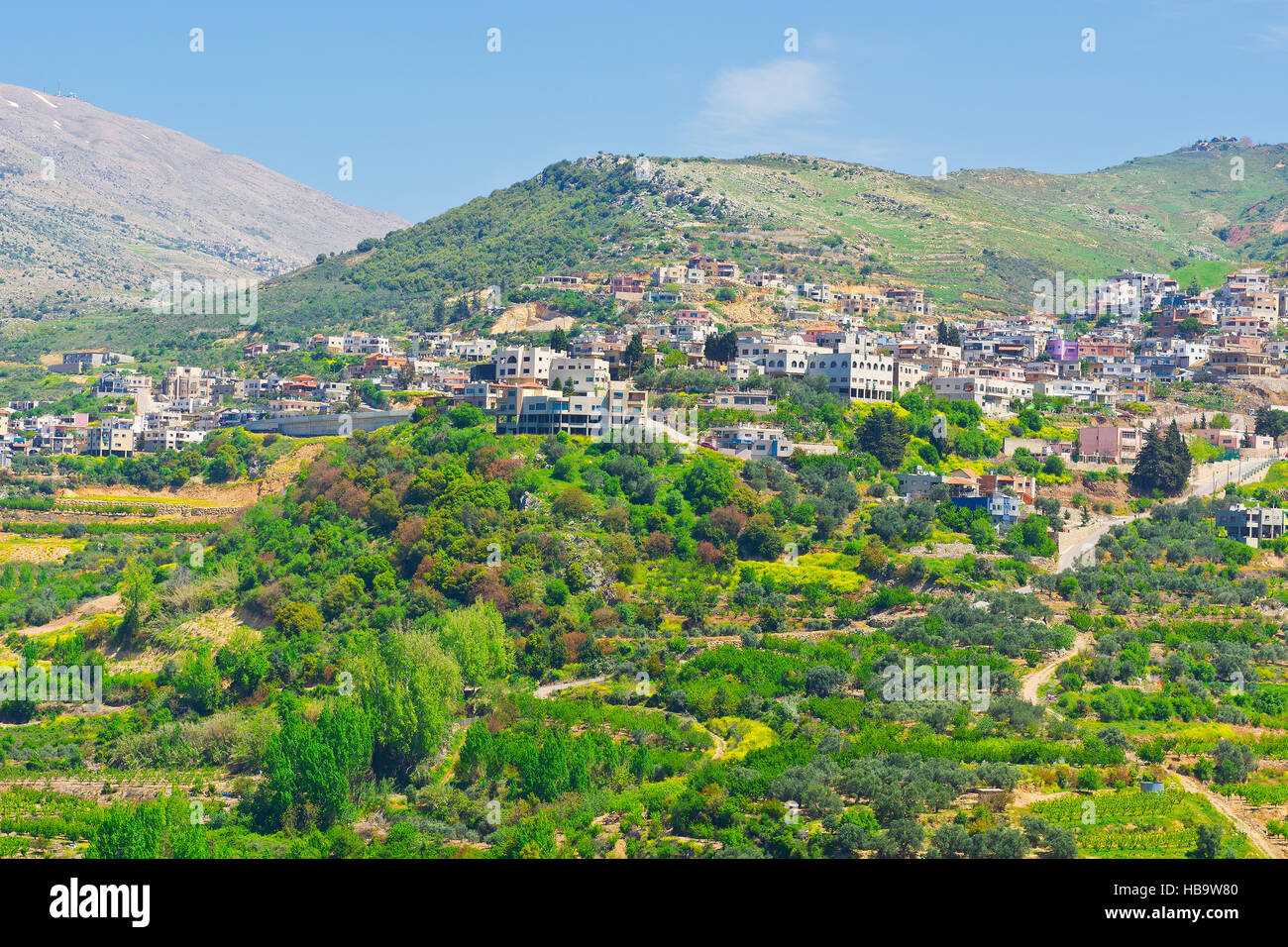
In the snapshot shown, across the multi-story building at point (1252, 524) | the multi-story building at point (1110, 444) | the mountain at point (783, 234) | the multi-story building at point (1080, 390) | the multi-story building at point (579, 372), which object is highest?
the mountain at point (783, 234)

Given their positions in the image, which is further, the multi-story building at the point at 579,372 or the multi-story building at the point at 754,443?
the multi-story building at the point at 579,372

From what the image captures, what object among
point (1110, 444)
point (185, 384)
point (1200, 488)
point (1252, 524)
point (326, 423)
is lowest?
point (1252, 524)

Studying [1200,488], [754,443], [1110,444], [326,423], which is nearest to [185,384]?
[326,423]

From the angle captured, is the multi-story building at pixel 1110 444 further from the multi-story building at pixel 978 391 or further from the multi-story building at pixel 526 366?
the multi-story building at pixel 526 366

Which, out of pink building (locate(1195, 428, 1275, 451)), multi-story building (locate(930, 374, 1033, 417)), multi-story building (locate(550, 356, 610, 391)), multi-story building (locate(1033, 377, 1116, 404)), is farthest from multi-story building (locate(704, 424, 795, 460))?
pink building (locate(1195, 428, 1275, 451))

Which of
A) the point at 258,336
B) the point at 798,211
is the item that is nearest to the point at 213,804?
the point at 258,336

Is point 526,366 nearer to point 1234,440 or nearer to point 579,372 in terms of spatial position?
point 579,372

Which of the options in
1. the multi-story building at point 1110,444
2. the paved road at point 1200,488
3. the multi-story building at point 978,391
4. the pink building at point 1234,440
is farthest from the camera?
the multi-story building at point 978,391

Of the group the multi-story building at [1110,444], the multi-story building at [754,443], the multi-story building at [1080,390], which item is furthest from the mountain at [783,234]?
the multi-story building at [754,443]
